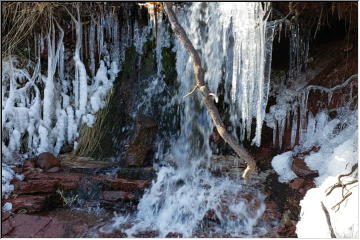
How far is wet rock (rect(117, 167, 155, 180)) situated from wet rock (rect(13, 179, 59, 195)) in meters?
0.73

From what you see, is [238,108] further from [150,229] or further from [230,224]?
[150,229]

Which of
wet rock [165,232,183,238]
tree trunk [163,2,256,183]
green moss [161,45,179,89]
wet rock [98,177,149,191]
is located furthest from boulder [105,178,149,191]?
green moss [161,45,179,89]

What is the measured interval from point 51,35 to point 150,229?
3029 mm

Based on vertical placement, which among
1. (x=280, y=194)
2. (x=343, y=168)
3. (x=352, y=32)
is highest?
(x=352, y=32)

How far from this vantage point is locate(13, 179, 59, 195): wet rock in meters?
3.87

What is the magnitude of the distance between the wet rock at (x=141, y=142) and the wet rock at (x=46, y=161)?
0.84 m

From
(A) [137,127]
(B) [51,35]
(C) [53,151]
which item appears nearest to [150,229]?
(A) [137,127]

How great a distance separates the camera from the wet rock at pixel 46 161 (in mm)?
4238

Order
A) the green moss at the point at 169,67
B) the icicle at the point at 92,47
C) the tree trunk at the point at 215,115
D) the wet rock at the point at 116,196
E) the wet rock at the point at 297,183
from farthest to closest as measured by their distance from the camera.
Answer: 1. the icicle at the point at 92,47
2. the green moss at the point at 169,67
3. the wet rock at the point at 116,196
4. the wet rock at the point at 297,183
5. the tree trunk at the point at 215,115

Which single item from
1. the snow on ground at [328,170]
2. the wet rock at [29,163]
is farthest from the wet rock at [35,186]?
the snow on ground at [328,170]

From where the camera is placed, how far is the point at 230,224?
3615mm

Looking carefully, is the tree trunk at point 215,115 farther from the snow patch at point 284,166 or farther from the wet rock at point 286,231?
the snow patch at point 284,166

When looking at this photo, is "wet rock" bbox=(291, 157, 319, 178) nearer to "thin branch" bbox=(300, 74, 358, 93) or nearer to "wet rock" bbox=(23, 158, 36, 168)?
"thin branch" bbox=(300, 74, 358, 93)

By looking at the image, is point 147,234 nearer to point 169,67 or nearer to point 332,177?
point 332,177
